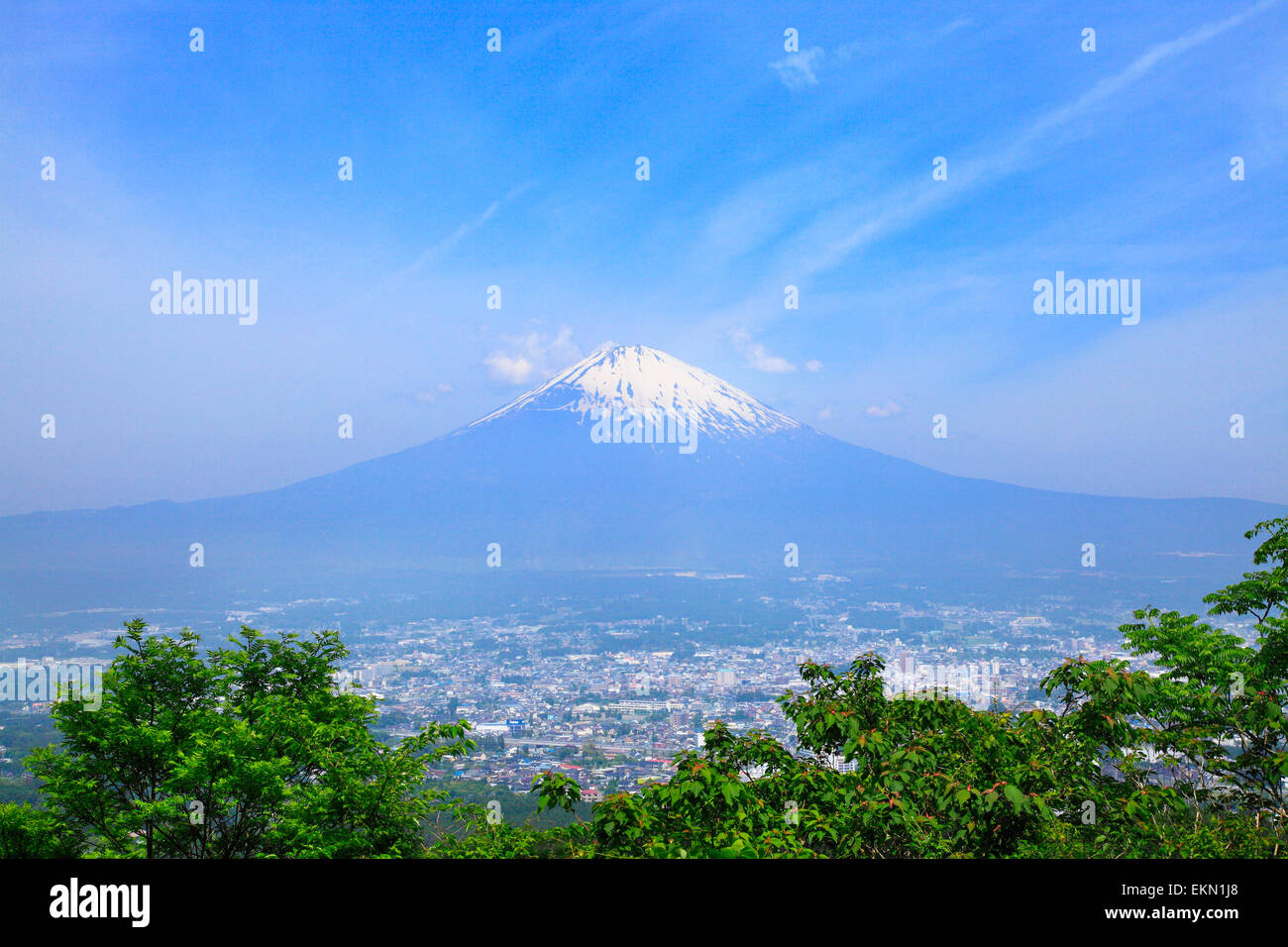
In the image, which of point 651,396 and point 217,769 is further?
point 651,396

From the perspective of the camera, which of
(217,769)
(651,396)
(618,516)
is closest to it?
(217,769)

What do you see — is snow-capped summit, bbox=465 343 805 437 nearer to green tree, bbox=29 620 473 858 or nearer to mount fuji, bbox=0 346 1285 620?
mount fuji, bbox=0 346 1285 620

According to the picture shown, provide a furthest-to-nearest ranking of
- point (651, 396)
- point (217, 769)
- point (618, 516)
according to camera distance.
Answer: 1. point (618, 516)
2. point (651, 396)
3. point (217, 769)

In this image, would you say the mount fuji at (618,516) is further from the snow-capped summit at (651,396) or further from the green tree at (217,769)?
the green tree at (217,769)

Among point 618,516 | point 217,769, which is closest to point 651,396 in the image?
point 618,516

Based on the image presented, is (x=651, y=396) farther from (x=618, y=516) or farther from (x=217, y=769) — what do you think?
(x=217, y=769)

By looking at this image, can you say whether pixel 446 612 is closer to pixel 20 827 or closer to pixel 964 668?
pixel 964 668

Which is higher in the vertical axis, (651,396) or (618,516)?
(651,396)

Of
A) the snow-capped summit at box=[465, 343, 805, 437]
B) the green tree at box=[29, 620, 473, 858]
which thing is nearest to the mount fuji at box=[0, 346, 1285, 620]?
the snow-capped summit at box=[465, 343, 805, 437]
